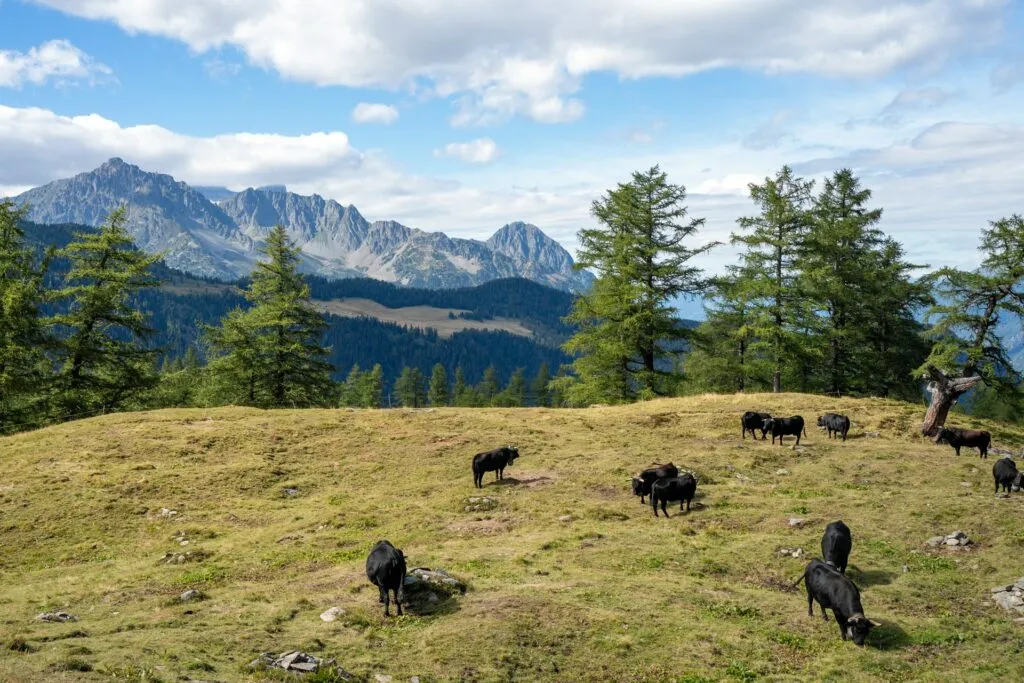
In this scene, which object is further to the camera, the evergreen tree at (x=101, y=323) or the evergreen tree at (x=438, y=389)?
the evergreen tree at (x=438, y=389)

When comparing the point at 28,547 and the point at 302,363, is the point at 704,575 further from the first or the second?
the point at 302,363

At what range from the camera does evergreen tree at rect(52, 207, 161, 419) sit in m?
45.9

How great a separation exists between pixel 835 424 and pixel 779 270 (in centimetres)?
→ 2015

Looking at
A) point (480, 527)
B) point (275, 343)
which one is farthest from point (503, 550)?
point (275, 343)

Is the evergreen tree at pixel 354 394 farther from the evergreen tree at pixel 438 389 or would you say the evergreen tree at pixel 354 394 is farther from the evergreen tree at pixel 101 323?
the evergreen tree at pixel 101 323

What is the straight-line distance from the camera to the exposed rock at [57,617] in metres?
13.6

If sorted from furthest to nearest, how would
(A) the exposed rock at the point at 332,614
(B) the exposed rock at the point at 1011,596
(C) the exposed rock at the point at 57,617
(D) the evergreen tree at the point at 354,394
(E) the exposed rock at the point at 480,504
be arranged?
(D) the evergreen tree at the point at 354,394 → (E) the exposed rock at the point at 480,504 → (B) the exposed rock at the point at 1011,596 → (A) the exposed rock at the point at 332,614 → (C) the exposed rock at the point at 57,617

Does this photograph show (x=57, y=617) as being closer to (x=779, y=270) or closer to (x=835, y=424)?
(x=835, y=424)

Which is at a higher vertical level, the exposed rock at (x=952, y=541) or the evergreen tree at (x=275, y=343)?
the evergreen tree at (x=275, y=343)

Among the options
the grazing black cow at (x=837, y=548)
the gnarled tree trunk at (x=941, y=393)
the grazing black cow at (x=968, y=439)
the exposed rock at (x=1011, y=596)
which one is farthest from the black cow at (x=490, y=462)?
the gnarled tree trunk at (x=941, y=393)

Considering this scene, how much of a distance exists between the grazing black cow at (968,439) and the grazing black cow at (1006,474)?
587cm

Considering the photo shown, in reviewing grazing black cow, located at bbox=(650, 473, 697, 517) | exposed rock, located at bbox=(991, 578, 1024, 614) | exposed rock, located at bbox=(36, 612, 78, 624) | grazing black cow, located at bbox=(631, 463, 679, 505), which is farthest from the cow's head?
exposed rock, located at bbox=(36, 612, 78, 624)

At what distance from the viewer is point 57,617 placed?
45.2 feet

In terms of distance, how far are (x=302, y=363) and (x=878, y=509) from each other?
4869 centimetres
